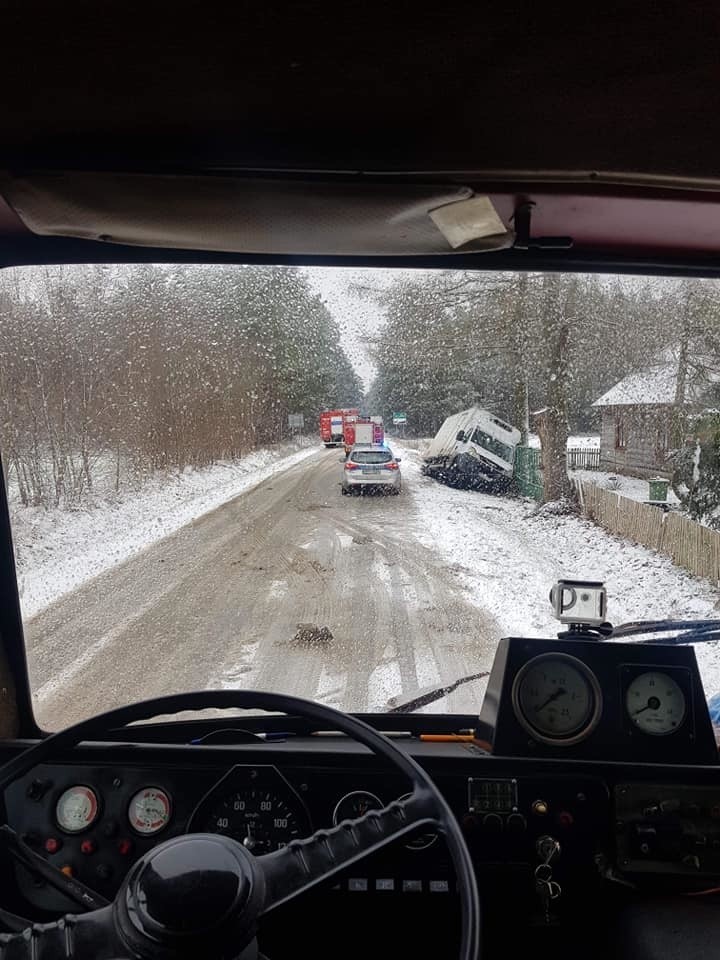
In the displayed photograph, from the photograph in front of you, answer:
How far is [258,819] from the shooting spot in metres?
1.79

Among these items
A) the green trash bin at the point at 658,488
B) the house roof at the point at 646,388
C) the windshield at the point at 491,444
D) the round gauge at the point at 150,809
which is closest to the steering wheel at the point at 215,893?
the round gauge at the point at 150,809

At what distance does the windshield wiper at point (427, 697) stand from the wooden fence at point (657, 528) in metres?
0.59

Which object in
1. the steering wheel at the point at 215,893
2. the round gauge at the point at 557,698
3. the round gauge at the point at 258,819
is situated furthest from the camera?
the round gauge at the point at 557,698

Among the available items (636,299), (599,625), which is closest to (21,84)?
(636,299)

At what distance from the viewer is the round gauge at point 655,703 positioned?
1.97 meters

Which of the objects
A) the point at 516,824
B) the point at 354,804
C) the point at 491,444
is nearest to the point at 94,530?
the point at 354,804

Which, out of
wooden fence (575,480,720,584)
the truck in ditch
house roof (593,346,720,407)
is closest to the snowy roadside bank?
the truck in ditch

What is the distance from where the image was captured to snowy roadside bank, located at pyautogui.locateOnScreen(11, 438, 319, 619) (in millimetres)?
2066

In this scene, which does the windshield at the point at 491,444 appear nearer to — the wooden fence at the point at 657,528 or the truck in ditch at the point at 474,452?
the truck in ditch at the point at 474,452

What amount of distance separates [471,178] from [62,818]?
1.97 metres

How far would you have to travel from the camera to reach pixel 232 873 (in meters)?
1.10

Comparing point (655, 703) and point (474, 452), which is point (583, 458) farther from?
point (655, 703)

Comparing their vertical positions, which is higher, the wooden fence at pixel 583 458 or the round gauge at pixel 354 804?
the wooden fence at pixel 583 458

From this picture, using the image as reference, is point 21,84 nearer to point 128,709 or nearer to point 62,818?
point 128,709
